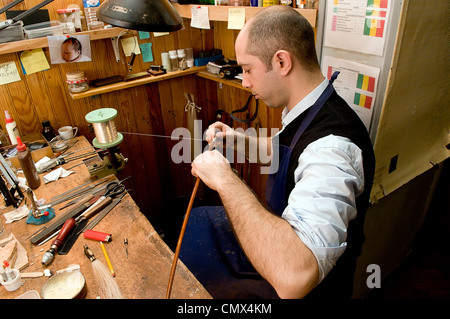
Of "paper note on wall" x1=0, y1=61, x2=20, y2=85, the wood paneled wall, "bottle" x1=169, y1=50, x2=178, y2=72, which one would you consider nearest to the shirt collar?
the wood paneled wall

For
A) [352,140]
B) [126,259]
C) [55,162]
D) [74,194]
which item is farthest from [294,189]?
[55,162]

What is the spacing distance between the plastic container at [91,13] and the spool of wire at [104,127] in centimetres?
62

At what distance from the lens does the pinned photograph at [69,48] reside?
198 cm

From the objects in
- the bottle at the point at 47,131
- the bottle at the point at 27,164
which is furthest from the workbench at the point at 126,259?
the bottle at the point at 47,131

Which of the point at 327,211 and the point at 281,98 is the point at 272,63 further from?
the point at 327,211

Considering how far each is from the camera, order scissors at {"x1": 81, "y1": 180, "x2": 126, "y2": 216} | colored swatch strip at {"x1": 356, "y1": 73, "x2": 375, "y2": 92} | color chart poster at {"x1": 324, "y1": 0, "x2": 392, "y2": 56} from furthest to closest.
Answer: scissors at {"x1": 81, "y1": 180, "x2": 126, "y2": 216}, colored swatch strip at {"x1": 356, "y1": 73, "x2": 375, "y2": 92}, color chart poster at {"x1": 324, "y1": 0, "x2": 392, "y2": 56}

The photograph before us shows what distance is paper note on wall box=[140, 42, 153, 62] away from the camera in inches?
95.9

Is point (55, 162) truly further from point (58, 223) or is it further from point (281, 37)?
point (281, 37)

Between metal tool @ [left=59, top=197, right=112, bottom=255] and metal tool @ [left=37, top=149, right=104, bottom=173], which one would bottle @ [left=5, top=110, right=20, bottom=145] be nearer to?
metal tool @ [left=37, top=149, right=104, bottom=173]

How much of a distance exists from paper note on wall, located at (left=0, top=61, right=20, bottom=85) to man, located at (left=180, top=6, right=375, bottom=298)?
4.96 feet

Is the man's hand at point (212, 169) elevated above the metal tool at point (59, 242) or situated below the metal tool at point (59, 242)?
above

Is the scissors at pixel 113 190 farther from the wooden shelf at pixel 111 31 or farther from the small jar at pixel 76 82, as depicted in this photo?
the wooden shelf at pixel 111 31

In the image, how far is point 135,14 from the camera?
1238 mm

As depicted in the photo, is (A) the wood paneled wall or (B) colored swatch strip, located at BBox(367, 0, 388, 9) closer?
(B) colored swatch strip, located at BBox(367, 0, 388, 9)
